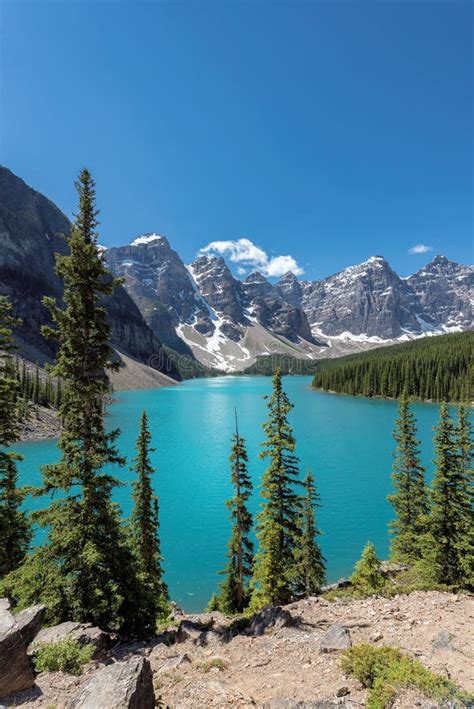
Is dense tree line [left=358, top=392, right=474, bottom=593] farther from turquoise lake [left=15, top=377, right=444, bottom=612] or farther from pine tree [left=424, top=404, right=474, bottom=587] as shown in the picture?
Result: turquoise lake [left=15, top=377, right=444, bottom=612]

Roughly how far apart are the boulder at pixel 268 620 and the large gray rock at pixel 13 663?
6928 millimetres

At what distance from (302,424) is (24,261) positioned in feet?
566

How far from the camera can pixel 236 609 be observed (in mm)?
20297

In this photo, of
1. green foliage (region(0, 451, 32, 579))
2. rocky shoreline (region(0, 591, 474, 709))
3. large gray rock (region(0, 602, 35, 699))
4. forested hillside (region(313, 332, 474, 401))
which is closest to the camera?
rocky shoreline (region(0, 591, 474, 709))

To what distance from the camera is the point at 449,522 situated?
18516 millimetres

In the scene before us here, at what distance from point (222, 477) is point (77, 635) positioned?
1506 inches

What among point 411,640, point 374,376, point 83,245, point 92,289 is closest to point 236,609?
point 411,640

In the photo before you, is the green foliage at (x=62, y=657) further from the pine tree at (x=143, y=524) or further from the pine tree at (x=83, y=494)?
the pine tree at (x=143, y=524)

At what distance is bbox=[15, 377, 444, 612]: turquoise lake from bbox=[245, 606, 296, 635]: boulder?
13056mm

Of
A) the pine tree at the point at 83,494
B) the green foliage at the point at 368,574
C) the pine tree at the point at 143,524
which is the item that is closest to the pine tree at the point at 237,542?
the pine tree at the point at 143,524

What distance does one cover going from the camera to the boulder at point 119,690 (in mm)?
5781

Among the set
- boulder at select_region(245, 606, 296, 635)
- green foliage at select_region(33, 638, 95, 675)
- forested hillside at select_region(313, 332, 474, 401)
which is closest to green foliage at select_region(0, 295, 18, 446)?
green foliage at select_region(33, 638, 95, 675)

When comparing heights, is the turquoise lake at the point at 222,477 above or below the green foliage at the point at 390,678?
below

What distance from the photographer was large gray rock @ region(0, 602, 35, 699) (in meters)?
7.34
